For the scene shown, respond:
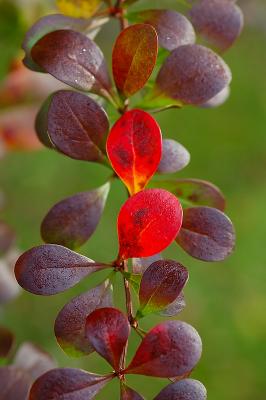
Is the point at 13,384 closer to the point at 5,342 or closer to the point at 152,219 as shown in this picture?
the point at 5,342

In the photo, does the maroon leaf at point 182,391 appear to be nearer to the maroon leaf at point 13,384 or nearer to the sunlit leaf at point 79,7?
the maroon leaf at point 13,384

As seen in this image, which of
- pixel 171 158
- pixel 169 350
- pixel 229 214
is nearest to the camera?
pixel 169 350

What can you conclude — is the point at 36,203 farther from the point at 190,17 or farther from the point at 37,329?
the point at 190,17

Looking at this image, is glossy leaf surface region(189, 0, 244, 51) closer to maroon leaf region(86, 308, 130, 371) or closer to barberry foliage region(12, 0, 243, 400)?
barberry foliage region(12, 0, 243, 400)

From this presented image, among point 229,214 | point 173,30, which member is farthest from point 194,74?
point 229,214

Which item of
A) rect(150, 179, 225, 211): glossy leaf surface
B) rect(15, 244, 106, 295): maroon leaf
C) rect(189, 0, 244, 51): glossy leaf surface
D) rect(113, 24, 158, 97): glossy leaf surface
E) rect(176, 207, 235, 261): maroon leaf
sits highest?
rect(113, 24, 158, 97): glossy leaf surface

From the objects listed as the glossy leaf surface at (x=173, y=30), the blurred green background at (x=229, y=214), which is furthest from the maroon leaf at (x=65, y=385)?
the blurred green background at (x=229, y=214)

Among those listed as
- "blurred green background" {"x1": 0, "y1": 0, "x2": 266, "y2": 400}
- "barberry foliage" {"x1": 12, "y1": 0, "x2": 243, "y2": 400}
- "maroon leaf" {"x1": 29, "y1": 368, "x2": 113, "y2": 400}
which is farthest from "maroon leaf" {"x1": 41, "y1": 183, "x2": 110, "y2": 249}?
"blurred green background" {"x1": 0, "y1": 0, "x2": 266, "y2": 400}
